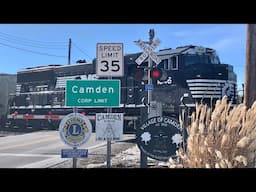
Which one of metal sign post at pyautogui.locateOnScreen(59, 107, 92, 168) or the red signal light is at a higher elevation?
the red signal light

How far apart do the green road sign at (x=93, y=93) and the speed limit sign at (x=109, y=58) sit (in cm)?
23

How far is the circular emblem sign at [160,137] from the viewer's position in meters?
6.51

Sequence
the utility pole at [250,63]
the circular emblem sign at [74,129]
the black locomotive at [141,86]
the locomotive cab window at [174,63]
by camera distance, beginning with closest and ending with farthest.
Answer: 1. the circular emblem sign at [74,129]
2. the utility pole at [250,63]
3. the black locomotive at [141,86]
4. the locomotive cab window at [174,63]

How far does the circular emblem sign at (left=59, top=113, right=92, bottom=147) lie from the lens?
6746 millimetres

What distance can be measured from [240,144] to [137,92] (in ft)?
37.2

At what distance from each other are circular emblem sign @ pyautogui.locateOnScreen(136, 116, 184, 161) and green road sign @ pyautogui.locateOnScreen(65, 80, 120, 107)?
27.8 inches

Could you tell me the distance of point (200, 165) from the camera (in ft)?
17.9

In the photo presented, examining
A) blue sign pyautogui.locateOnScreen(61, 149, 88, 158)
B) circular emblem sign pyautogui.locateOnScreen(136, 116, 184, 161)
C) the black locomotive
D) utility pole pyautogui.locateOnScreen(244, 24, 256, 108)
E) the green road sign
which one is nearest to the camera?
circular emblem sign pyautogui.locateOnScreen(136, 116, 184, 161)

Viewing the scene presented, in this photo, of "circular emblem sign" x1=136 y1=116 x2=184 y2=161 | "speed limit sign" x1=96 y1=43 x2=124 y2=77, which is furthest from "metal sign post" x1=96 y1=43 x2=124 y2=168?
"circular emblem sign" x1=136 y1=116 x2=184 y2=161

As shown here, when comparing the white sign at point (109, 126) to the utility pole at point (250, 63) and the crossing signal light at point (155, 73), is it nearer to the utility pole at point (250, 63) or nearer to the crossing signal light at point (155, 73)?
the crossing signal light at point (155, 73)

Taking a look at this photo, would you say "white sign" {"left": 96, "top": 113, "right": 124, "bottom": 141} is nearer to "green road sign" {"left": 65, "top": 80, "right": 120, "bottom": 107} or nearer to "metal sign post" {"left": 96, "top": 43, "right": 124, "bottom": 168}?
"green road sign" {"left": 65, "top": 80, "right": 120, "bottom": 107}

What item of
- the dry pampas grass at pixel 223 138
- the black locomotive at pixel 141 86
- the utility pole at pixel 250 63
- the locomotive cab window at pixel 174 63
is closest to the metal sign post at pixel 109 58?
the dry pampas grass at pixel 223 138
